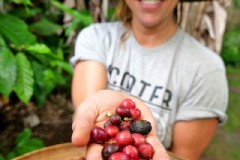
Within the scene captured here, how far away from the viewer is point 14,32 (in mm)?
1681

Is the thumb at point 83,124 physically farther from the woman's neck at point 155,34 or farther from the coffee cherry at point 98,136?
the woman's neck at point 155,34

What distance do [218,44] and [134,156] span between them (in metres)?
1.47

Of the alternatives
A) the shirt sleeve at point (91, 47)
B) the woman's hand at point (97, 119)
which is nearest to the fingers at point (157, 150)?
the woman's hand at point (97, 119)

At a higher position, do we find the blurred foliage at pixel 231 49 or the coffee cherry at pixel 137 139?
the coffee cherry at pixel 137 139

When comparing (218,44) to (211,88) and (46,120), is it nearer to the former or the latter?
(211,88)

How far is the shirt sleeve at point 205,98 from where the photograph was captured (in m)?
1.68

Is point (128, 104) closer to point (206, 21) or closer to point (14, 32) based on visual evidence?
point (14, 32)

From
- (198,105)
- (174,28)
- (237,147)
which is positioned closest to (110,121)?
(198,105)

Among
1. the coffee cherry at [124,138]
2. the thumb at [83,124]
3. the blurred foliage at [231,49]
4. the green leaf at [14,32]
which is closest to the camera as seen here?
the thumb at [83,124]

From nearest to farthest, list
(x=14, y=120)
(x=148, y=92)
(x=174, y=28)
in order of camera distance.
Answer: (x=148, y=92)
(x=174, y=28)
(x=14, y=120)

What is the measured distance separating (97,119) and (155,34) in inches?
26.6

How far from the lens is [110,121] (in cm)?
121

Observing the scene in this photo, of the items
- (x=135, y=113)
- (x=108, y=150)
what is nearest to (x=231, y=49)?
(x=135, y=113)

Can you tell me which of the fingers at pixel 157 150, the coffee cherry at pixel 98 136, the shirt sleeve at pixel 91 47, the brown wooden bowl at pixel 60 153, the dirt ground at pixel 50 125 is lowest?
the dirt ground at pixel 50 125
